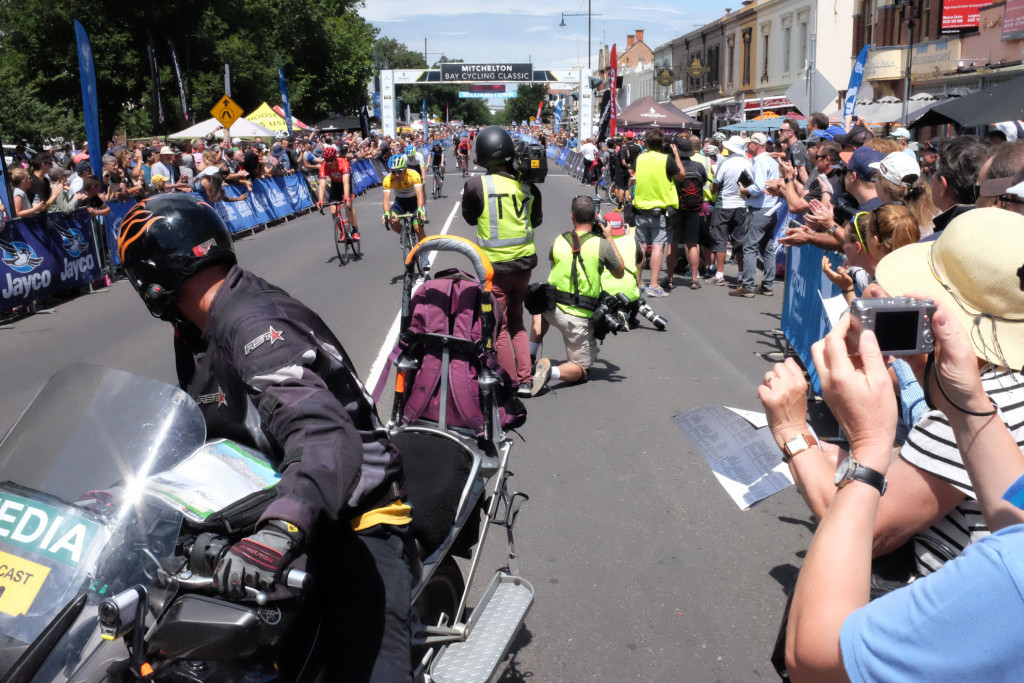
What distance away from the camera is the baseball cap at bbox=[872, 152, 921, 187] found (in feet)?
17.4

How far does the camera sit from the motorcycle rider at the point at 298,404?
7.20 ft

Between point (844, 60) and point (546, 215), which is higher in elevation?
point (844, 60)

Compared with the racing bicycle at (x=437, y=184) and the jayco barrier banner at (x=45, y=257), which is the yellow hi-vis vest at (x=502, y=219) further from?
the racing bicycle at (x=437, y=184)

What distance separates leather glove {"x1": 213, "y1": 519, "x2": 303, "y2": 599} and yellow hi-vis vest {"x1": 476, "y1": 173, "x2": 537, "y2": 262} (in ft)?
17.1

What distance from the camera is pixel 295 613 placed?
2.19m

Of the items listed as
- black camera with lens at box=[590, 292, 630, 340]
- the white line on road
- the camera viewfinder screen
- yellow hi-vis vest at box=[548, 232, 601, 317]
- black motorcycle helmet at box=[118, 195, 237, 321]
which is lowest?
the white line on road

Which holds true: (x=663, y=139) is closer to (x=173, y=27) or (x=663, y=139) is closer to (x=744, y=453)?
(x=744, y=453)

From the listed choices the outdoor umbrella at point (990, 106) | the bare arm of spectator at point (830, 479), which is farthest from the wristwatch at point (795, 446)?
the outdoor umbrella at point (990, 106)

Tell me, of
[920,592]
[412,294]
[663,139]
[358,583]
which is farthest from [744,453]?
[663,139]

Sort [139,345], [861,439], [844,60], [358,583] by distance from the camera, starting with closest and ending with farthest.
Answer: [861,439] < [358,583] < [139,345] < [844,60]

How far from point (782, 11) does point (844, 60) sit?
23.4ft

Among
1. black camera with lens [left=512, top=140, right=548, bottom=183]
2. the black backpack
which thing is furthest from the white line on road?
the black backpack

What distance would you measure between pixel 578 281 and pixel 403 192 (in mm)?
6520

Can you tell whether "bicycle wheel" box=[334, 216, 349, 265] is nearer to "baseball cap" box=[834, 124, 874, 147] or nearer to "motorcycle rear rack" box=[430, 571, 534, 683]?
"baseball cap" box=[834, 124, 874, 147]
